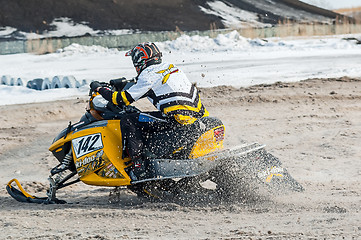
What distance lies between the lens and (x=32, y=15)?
32906mm

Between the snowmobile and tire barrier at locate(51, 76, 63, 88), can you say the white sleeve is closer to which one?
the snowmobile

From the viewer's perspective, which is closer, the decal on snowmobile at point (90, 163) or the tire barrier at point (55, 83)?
the decal on snowmobile at point (90, 163)

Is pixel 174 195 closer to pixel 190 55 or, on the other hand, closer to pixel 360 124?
pixel 360 124

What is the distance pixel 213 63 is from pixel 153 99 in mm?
11852

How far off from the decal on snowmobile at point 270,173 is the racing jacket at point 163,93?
86 centimetres

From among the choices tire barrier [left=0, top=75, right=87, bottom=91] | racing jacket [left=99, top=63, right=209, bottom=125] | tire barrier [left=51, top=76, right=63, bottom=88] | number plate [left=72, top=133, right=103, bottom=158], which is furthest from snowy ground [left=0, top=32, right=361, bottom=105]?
racing jacket [left=99, top=63, right=209, bottom=125]

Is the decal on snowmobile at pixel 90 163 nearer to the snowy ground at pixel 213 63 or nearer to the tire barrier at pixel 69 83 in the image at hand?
the snowy ground at pixel 213 63

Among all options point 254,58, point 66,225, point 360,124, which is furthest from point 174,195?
point 254,58

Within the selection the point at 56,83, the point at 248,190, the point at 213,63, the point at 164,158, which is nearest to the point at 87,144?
the point at 164,158

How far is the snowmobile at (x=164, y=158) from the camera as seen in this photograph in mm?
5512

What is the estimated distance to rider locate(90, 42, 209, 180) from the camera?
554 centimetres

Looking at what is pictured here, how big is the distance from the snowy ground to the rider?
7878 mm

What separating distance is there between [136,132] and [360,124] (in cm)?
553

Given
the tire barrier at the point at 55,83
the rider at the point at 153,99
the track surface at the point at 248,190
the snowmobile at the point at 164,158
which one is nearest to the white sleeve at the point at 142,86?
the rider at the point at 153,99
